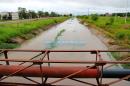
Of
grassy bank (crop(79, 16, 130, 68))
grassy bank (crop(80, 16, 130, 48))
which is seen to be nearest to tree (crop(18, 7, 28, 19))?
grassy bank (crop(80, 16, 130, 48))

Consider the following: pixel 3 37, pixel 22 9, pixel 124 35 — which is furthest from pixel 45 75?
pixel 22 9

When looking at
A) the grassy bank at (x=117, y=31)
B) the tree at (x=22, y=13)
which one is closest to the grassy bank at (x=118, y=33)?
the grassy bank at (x=117, y=31)

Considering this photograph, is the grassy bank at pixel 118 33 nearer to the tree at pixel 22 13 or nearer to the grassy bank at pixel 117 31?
the grassy bank at pixel 117 31

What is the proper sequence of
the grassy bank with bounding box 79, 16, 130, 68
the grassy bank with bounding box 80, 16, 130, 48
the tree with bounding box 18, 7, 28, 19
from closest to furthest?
the grassy bank with bounding box 79, 16, 130, 68 < the grassy bank with bounding box 80, 16, 130, 48 < the tree with bounding box 18, 7, 28, 19

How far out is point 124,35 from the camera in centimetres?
3103

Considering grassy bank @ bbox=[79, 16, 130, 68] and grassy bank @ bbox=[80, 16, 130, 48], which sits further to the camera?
grassy bank @ bbox=[80, 16, 130, 48]

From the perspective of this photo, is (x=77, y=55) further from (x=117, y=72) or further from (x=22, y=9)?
(x=22, y=9)

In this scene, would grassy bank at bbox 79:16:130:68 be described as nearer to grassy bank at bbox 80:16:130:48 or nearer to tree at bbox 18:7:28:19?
grassy bank at bbox 80:16:130:48

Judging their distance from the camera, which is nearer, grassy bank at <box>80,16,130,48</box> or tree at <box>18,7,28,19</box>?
grassy bank at <box>80,16,130,48</box>

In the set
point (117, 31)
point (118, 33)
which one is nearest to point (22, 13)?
point (117, 31)

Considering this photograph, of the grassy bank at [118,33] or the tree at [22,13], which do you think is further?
the tree at [22,13]

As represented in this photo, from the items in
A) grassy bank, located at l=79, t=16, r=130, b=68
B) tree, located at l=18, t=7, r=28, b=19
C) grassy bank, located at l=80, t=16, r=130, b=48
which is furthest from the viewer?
tree, located at l=18, t=7, r=28, b=19

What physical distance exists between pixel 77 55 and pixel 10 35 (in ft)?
46.2

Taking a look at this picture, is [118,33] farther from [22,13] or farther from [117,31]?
[22,13]
